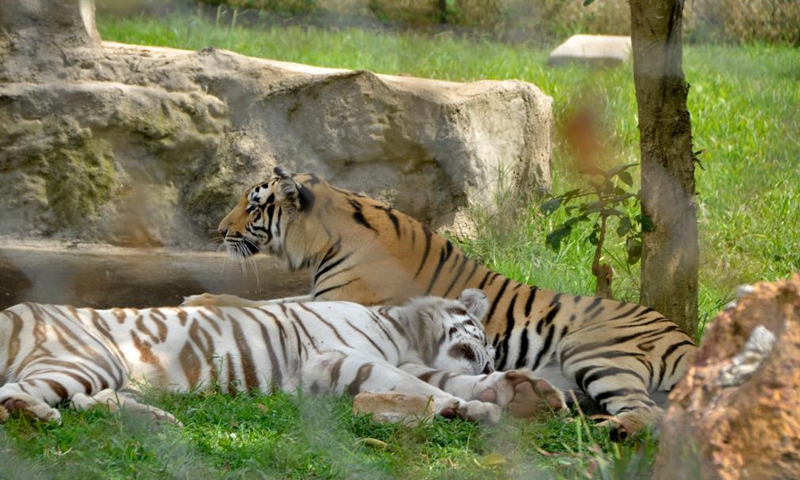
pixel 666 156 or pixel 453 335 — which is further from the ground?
pixel 666 156

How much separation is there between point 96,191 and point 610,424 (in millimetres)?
2643

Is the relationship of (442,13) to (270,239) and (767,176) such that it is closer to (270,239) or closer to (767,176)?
(270,239)

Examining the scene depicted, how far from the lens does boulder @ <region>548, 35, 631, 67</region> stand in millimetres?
6184

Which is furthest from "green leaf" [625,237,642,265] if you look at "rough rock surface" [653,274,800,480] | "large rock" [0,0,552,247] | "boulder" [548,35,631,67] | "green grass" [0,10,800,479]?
"boulder" [548,35,631,67]

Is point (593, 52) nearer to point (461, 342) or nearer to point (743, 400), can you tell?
point (461, 342)

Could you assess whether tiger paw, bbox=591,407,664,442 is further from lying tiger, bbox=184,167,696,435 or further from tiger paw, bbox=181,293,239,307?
tiger paw, bbox=181,293,239,307

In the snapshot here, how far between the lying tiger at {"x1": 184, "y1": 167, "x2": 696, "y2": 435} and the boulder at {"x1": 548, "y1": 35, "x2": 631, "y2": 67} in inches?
119

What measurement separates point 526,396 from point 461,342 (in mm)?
501

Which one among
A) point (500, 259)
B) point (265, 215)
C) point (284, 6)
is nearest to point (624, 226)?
point (500, 259)

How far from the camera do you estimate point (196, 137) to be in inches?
169

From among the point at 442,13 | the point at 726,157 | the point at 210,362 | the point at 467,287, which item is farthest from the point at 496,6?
the point at 210,362

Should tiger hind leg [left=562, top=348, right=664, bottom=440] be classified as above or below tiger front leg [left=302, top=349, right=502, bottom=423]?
below

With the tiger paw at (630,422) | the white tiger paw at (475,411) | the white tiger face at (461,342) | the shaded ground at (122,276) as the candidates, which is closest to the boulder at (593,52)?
the shaded ground at (122,276)

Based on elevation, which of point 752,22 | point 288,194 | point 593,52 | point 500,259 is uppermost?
point 752,22
